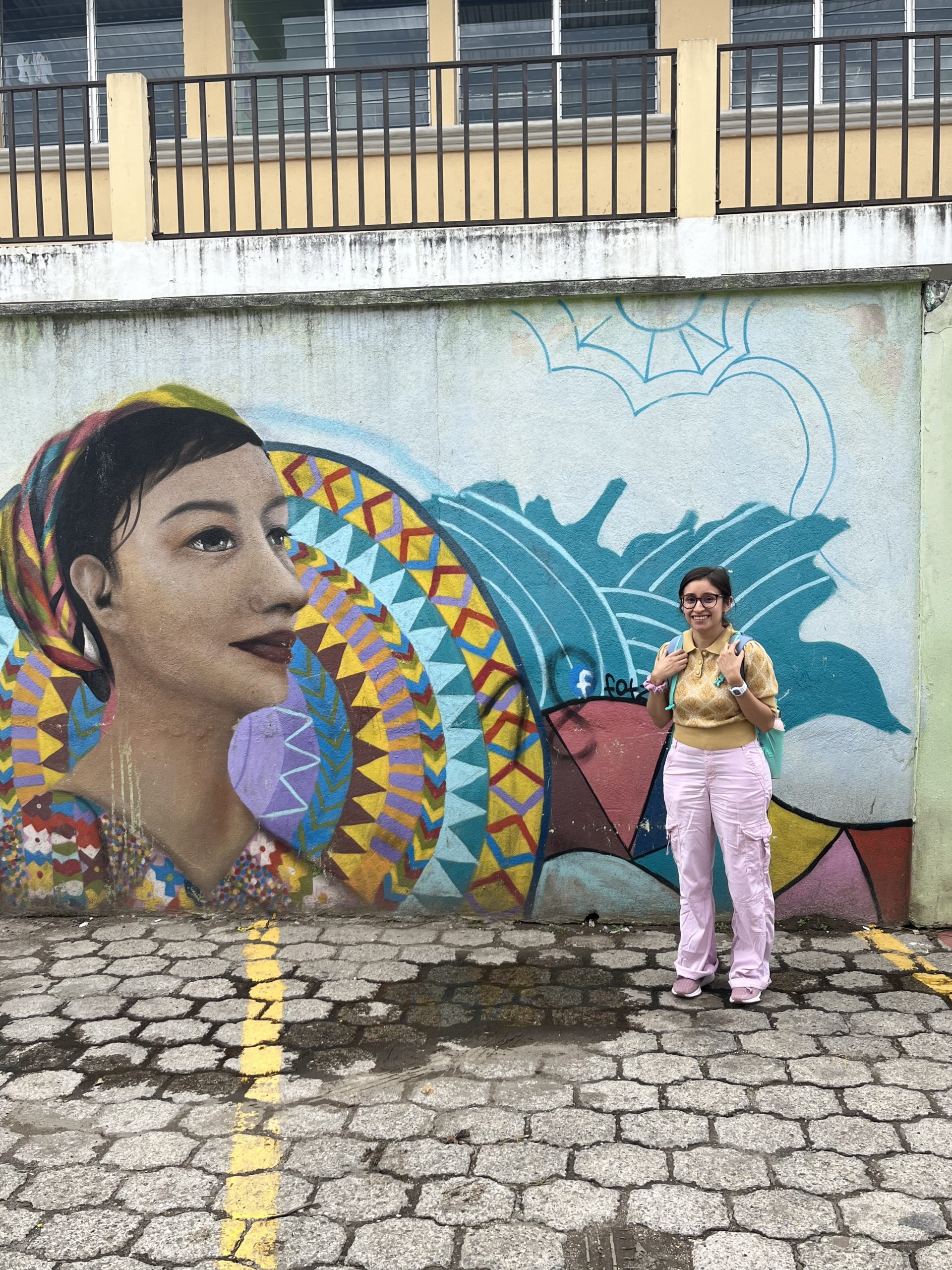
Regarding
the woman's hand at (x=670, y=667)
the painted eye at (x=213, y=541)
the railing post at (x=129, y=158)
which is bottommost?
the woman's hand at (x=670, y=667)

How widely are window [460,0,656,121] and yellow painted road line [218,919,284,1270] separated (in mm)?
6916

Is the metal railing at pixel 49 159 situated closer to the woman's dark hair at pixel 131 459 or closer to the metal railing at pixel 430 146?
the metal railing at pixel 430 146

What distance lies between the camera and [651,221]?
5.15m

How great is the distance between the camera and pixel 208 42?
9008 mm

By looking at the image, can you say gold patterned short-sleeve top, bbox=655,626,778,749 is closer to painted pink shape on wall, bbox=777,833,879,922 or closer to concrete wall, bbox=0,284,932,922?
concrete wall, bbox=0,284,932,922

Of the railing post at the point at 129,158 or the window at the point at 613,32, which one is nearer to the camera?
the railing post at the point at 129,158

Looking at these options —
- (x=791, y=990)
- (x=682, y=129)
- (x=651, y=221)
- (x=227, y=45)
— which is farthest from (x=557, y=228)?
(x=227, y=45)

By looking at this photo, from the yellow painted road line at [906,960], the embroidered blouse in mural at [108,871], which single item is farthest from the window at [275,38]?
the yellow painted road line at [906,960]

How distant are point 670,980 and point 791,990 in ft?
1.55

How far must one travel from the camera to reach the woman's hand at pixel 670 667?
4262mm

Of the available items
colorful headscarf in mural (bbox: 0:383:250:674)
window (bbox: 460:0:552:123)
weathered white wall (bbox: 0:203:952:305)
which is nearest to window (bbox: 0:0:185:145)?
window (bbox: 460:0:552:123)

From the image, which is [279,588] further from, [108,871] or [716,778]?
[716,778]

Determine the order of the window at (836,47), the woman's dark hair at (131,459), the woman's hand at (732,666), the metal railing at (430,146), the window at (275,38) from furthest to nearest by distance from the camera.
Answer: the window at (275,38) → the window at (836,47) → the metal railing at (430,146) → the woman's dark hair at (131,459) → the woman's hand at (732,666)

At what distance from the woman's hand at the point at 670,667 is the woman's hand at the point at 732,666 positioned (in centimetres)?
16
